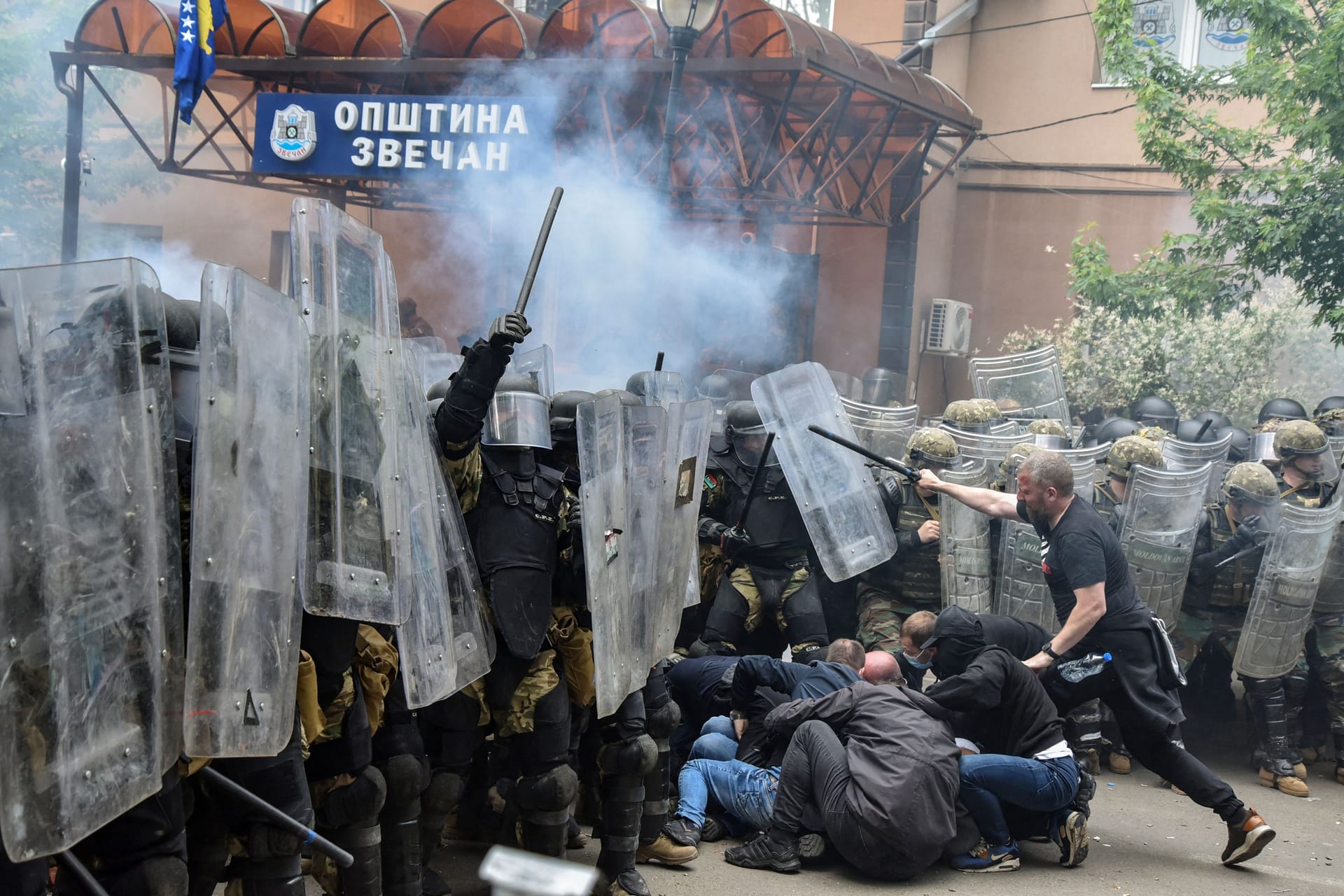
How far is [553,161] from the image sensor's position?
31.8 feet

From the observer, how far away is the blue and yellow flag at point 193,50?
344 inches

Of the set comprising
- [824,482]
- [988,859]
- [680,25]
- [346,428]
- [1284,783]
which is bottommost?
[1284,783]

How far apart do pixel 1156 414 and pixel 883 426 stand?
401 centimetres

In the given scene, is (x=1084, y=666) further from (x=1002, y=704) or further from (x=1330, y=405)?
(x=1330, y=405)

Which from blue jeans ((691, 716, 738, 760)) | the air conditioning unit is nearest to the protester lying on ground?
blue jeans ((691, 716, 738, 760))

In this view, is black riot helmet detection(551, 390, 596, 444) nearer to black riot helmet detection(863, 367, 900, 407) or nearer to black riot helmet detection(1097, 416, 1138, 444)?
black riot helmet detection(1097, 416, 1138, 444)

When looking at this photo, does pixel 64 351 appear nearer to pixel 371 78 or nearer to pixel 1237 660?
pixel 1237 660

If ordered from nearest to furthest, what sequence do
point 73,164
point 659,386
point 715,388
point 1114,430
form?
point 659,386
point 1114,430
point 715,388
point 73,164

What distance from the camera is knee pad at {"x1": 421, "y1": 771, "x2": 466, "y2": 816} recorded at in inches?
153

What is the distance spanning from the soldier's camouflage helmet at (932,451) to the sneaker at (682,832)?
2361 mm

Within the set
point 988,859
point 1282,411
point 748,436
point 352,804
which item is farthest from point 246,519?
point 1282,411

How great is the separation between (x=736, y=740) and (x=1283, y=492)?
325cm

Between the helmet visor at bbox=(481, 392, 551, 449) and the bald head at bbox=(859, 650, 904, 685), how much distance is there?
1.73m

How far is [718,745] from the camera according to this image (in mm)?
5156
